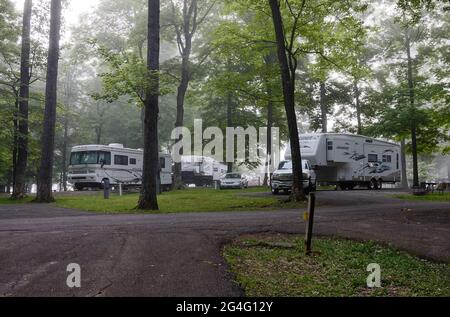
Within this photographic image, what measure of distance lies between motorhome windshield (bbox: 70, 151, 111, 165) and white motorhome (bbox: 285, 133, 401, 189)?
40.9 ft

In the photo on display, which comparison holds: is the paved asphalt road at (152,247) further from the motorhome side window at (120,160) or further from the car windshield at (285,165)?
the motorhome side window at (120,160)

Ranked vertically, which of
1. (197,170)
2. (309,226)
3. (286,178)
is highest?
(197,170)

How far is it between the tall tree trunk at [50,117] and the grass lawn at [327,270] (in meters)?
14.1

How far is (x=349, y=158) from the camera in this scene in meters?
26.6

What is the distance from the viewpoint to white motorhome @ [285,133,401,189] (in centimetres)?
2533

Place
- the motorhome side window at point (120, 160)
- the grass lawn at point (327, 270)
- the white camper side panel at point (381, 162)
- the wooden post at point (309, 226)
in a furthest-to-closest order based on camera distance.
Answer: the motorhome side window at point (120, 160) → the white camper side panel at point (381, 162) → the wooden post at point (309, 226) → the grass lawn at point (327, 270)

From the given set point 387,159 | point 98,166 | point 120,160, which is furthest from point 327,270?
point 387,159

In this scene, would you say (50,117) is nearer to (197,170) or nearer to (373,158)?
(373,158)

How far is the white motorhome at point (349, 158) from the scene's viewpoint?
2533cm

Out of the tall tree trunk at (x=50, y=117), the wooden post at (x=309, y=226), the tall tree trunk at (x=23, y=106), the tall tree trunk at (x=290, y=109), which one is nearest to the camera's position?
the wooden post at (x=309, y=226)

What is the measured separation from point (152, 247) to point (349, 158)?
70.8 feet

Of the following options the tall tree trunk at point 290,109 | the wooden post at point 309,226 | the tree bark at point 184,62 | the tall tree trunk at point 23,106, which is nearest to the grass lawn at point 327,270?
the wooden post at point 309,226

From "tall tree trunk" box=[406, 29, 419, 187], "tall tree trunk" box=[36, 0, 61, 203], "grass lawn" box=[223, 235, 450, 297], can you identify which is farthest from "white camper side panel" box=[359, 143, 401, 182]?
"grass lawn" box=[223, 235, 450, 297]
